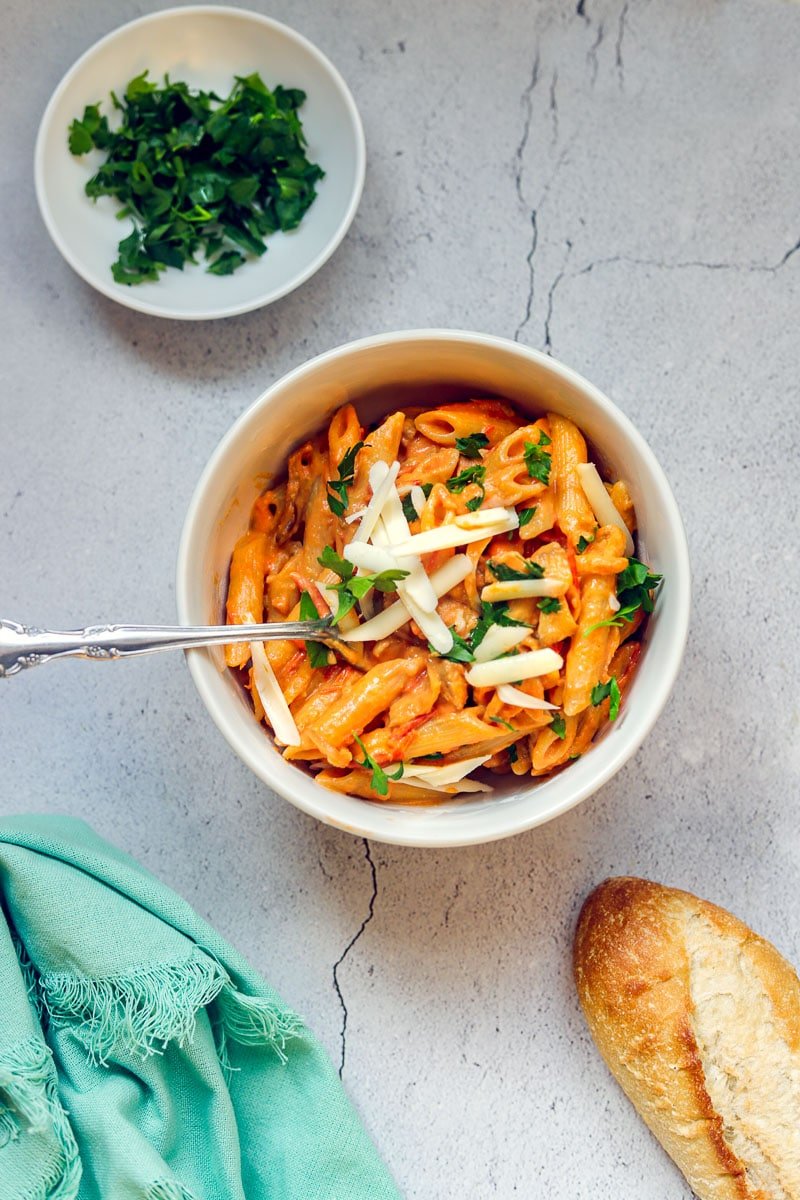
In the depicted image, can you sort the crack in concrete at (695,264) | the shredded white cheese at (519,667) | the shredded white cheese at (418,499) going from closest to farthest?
the shredded white cheese at (519,667) < the shredded white cheese at (418,499) < the crack in concrete at (695,264)

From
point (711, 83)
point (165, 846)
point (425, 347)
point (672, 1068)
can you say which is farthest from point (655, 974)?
point (711, 83)

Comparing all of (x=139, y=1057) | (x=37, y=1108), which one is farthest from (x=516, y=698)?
(x=37, y=1108)

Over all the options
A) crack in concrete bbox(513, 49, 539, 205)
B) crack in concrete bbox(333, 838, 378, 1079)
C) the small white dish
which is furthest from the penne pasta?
crack in concrete bbox(513, 49, 539, 205)

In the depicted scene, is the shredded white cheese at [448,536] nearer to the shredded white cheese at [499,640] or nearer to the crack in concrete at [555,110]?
the shredded white cheese at [499,640]

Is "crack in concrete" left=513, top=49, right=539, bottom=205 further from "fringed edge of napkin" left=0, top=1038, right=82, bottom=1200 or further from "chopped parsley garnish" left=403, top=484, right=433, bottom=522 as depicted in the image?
"fringed edge of napkin" left=0, top=1038, right=82, bottom=1200

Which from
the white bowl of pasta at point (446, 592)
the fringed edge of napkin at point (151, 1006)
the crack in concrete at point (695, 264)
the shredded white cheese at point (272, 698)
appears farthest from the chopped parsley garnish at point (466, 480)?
the fringed edge of napkin at point (151, 1006)

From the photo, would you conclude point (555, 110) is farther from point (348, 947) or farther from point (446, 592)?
point (348, 947)
